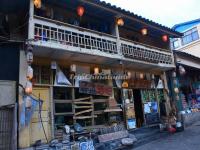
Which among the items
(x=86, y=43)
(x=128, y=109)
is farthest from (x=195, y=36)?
(x=86, y=43)

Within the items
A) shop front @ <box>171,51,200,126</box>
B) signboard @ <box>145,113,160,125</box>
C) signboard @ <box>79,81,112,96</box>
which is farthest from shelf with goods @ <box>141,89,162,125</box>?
signboard @ <box>79,81,112,96</box>

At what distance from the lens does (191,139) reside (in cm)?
1278

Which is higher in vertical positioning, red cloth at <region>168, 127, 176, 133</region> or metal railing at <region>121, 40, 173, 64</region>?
metal railing at <region>121, 40, 173, 64</region>

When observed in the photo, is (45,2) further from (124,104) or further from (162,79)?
(162,79)

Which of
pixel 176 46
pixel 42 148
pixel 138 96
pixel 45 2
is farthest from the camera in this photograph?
pixel 176 46

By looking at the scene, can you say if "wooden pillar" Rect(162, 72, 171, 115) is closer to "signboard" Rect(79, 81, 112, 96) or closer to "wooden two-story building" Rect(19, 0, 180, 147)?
"wooden two-story building" Rect(19, 0, 180, 147)

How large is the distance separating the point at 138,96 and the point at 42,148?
8.17m

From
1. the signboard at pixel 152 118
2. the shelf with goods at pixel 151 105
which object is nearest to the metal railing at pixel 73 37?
the shelf with goods at pixel 151 105

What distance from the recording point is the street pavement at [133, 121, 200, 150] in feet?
36.9

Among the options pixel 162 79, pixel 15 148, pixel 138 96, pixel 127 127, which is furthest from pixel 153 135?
pixel 15 148

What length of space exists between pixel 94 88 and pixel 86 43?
248 centimetres

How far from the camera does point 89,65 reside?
1294 cm

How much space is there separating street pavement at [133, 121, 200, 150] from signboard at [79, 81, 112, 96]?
3457 mm

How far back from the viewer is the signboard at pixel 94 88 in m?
12.2
